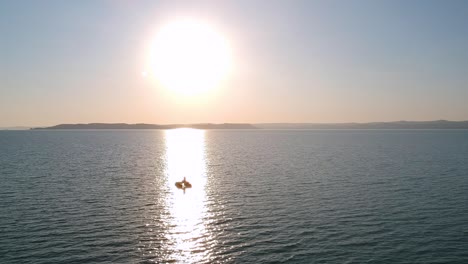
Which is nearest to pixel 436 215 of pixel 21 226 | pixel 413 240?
pixel 413 240

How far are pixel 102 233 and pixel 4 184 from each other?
44.0 meters

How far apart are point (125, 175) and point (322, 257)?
66.9 meters

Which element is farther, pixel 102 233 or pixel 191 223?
pixel 191 223

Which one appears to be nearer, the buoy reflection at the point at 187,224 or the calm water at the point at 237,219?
the calm water at the point at 237,219

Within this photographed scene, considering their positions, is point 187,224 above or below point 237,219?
below

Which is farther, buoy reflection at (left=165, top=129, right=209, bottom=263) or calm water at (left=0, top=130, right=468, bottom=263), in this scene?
buoy reflection at (left=165, top=129, right=209, bottom=263)

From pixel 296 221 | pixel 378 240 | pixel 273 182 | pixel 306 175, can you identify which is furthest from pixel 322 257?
pixel 306 175

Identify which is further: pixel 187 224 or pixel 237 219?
pixel 237 219

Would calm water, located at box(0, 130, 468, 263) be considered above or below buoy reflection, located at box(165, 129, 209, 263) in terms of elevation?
above

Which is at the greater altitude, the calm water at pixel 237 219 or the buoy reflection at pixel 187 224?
the calm water at pixel 237 219

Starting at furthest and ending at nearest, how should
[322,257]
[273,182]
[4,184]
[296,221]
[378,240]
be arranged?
[273,182], [4,184], [296,221], [378,240], [322,257]

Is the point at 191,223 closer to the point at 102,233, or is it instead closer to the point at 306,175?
the point at 102,233

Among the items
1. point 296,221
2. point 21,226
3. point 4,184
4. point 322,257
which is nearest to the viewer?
point 322,257

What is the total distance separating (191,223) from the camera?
159ft
